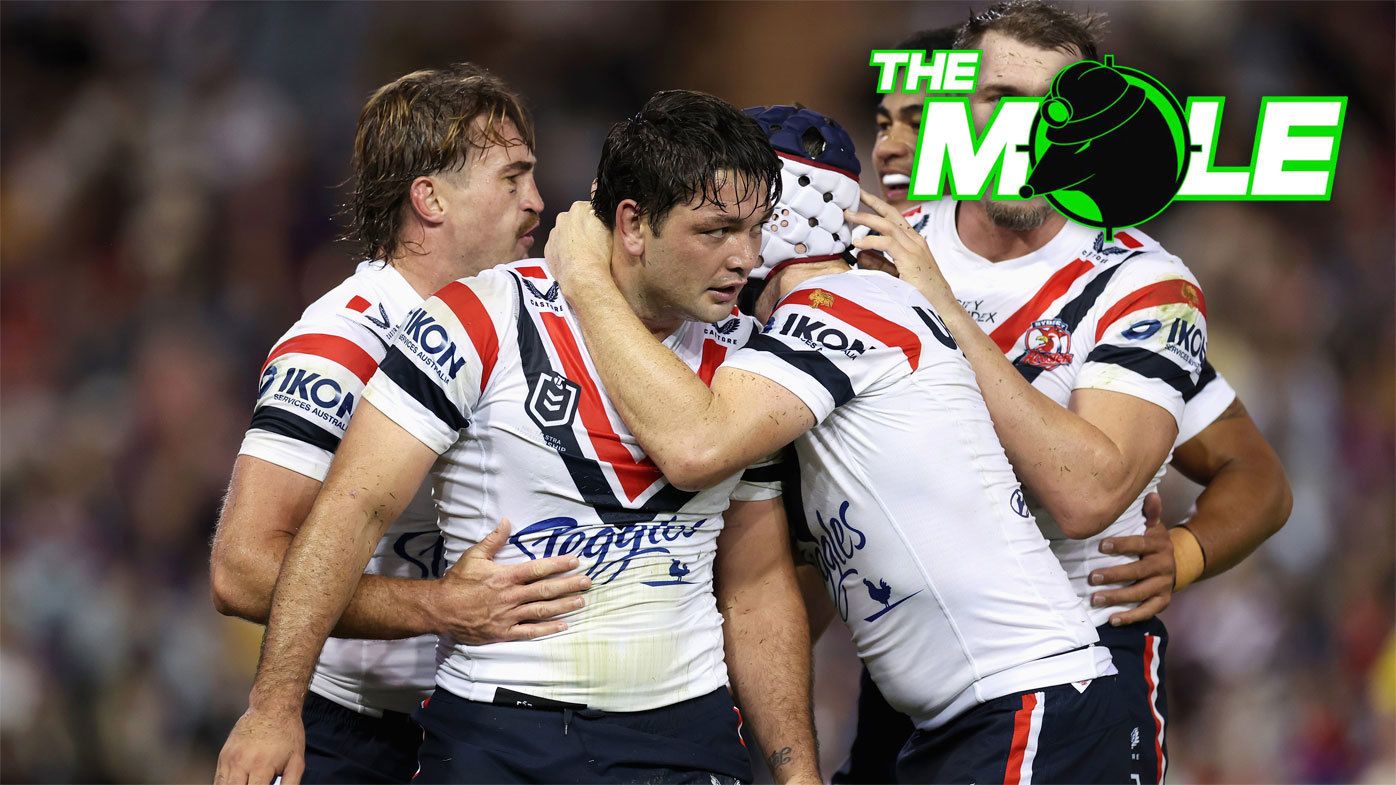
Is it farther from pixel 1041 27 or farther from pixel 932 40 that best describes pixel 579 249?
pixel 932 40

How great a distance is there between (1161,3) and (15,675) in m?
8.73

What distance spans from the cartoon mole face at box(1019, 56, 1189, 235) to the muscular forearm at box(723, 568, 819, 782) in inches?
67.6

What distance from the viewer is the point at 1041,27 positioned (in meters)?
4.48

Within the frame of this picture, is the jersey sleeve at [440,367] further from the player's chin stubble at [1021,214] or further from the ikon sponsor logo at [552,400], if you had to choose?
the player's chin stubble at [1021,214]

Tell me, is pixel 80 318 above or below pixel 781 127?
below

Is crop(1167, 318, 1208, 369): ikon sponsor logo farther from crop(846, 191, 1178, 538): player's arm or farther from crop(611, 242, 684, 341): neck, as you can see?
crop(611, 242, 684, 341): neck

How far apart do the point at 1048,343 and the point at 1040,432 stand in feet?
2.04

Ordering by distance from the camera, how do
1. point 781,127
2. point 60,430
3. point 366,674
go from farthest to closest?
1. point 60,430
2. point 366,674
3. point 781,127

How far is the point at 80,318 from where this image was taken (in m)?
9.34

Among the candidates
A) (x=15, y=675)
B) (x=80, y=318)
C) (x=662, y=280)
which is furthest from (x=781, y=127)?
(x=80, y=318)

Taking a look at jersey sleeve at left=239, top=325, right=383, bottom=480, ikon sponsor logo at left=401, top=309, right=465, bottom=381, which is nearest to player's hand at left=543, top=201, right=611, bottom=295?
ikon sponsor logo at left=401, top=309, right=465, bottom=381

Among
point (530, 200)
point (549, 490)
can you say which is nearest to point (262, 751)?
point (549, 490)

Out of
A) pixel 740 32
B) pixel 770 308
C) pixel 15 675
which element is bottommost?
pixel 15 675

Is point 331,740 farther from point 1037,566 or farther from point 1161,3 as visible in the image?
point 1161,3
